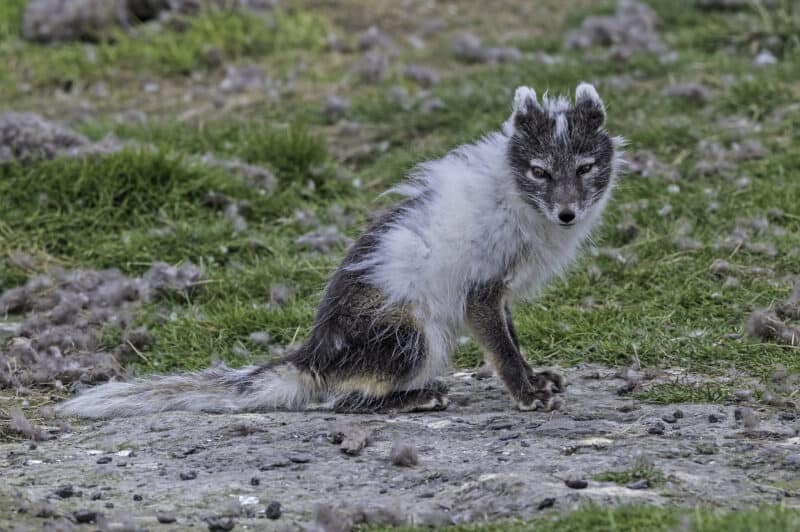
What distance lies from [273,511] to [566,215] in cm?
203

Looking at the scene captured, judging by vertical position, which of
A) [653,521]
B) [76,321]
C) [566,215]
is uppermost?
[566,215]

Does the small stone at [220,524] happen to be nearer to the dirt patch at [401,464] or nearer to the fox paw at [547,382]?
the dirt patch at [401,464]

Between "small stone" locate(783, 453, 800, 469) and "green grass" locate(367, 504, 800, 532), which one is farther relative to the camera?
"small stone" locate(783, 453, 800, 469)

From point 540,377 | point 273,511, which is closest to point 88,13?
point 540,377

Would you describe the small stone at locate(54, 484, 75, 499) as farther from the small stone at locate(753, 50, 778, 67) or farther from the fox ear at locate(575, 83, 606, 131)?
the small stone at locate(753, 50, 778, 67)

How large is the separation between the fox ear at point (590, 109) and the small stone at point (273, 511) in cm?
248

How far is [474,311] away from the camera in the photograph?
5.32m

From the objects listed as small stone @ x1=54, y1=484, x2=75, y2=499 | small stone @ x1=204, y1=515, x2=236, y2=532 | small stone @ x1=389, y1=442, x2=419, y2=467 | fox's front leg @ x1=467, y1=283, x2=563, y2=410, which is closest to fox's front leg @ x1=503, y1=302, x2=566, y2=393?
fox's front leg @ x1=467, y1=283, x2=563, y2=410

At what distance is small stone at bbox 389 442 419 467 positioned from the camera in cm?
433

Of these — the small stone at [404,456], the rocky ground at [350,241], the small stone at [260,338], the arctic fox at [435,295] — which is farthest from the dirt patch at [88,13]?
the small stone at [404,456]

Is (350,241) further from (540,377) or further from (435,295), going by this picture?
(540,377)

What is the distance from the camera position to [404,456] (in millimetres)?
4332

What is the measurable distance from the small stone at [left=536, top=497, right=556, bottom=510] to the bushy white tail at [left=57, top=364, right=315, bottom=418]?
1.84 m

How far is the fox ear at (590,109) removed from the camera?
17.9ft
